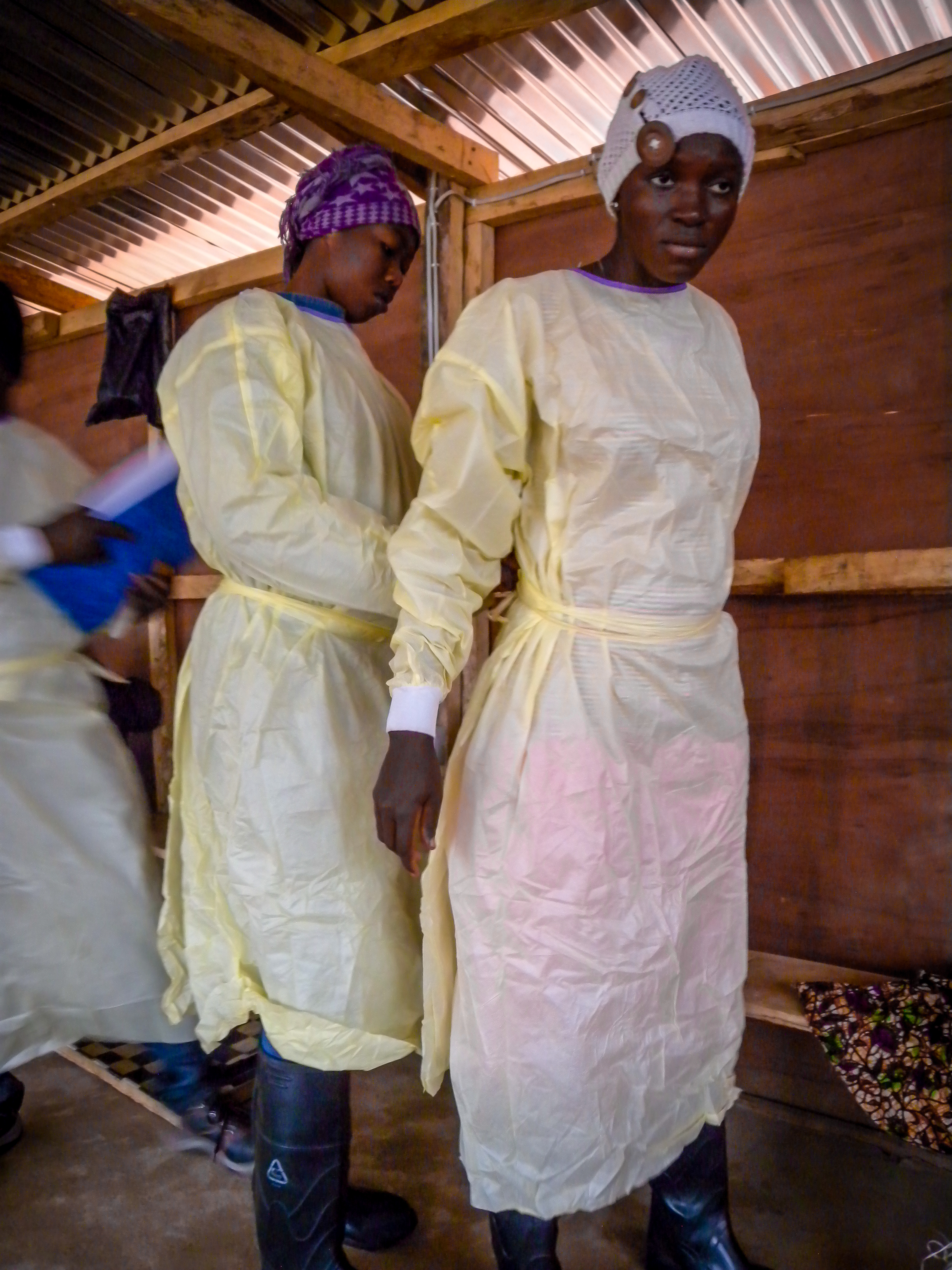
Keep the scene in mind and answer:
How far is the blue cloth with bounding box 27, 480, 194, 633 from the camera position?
1.45 m

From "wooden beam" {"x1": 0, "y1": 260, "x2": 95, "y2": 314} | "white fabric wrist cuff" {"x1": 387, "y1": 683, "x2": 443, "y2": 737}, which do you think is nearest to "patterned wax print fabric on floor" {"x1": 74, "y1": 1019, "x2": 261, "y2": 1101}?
"white fabric wrist cuff" {"x1": 387, "y1": 683, "x2": 443, "y2": 737}

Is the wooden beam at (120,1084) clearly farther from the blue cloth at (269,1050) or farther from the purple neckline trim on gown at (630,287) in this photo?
the purple neckline trim on gown at (630,287)

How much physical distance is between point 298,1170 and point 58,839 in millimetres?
636

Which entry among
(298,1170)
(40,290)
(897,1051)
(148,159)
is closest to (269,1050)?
(298,1170)

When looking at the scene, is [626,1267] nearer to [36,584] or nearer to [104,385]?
[36,584]

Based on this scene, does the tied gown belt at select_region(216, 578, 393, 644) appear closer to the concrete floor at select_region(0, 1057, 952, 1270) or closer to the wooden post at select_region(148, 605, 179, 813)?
the concrete floor at select_region(0, 1057, 952, 1270)

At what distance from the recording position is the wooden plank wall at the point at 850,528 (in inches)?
65.1

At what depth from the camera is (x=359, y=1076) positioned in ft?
6.70

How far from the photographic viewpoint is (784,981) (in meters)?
1.71

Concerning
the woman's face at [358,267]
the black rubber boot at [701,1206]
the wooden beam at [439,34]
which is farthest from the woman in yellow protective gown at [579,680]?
the wooden beam at [439,34]

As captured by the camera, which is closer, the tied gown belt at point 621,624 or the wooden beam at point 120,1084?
the tied gown belt at point 621,624

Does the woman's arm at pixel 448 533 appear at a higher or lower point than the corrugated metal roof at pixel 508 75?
lower

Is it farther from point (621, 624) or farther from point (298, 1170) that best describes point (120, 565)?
point (298, 1170)

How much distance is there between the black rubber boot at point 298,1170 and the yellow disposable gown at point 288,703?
2.4 inches
